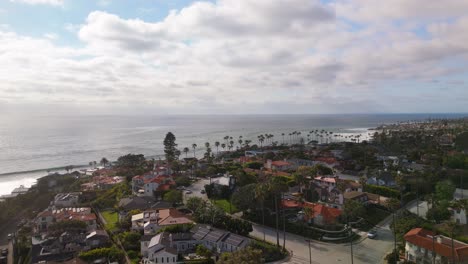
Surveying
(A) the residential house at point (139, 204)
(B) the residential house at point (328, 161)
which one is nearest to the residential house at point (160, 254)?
(A) the residential house at point (139, 204)

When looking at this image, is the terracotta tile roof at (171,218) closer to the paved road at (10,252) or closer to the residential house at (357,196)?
the paved road at (10,252)

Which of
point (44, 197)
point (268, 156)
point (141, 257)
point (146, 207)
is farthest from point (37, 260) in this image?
point (268, 156)

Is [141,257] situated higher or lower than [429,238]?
lower

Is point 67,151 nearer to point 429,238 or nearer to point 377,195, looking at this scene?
point 377,195

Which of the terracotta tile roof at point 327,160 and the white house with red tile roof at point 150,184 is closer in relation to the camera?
the white house with red tile roof at point 150,184

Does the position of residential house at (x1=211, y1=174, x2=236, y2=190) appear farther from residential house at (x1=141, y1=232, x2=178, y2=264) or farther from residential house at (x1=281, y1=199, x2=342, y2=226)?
residential house at (x1=141, y1=232, x2=178, y2=264)

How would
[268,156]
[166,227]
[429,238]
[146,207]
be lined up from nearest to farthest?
[429,238]
[166,227]
[146,207]
[268,156]

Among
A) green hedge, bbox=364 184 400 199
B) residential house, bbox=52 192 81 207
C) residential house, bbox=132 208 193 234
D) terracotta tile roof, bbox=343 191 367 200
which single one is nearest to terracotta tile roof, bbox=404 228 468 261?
terracotta tile roof, bbox=343 191 367 200
